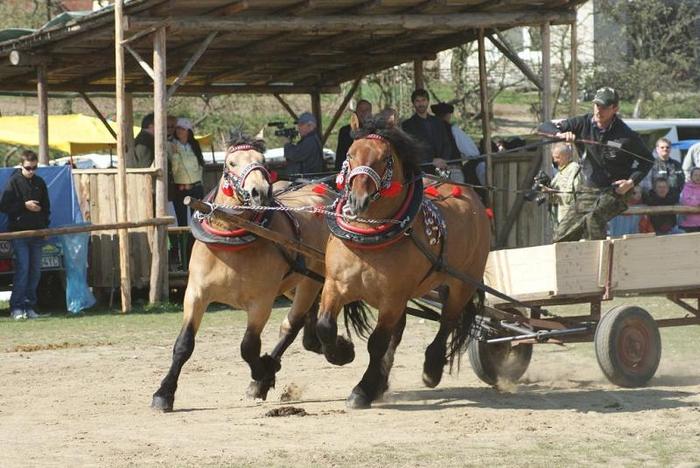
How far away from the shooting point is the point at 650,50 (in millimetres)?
34562

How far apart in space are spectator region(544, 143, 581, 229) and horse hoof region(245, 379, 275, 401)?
2822 mm

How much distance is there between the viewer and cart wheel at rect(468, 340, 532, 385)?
403 inches

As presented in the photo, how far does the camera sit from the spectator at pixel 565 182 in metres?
10.9

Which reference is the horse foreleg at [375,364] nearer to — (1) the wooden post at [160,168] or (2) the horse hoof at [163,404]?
(2) the horse hoof at [163,404]

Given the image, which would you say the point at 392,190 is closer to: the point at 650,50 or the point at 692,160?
the point at 692,160

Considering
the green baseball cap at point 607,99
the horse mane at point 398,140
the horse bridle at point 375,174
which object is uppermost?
the green baseball cap at point 607,99

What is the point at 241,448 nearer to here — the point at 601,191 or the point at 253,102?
the point at 601,191

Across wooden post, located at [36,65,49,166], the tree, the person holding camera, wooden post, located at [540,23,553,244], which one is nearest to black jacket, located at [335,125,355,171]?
the person holding camera

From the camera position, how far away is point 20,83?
20.2 m

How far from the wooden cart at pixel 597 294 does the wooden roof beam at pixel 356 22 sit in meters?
6.75

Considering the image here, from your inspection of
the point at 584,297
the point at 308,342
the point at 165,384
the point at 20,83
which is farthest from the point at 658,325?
the point at 20,83

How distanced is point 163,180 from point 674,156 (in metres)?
10.9

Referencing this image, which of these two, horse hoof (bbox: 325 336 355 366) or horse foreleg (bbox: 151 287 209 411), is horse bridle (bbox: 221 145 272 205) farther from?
horse hoof (bbox: 325 336 355 366)

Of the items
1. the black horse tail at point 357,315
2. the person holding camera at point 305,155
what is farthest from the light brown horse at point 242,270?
the person holding camera at point 305,155
